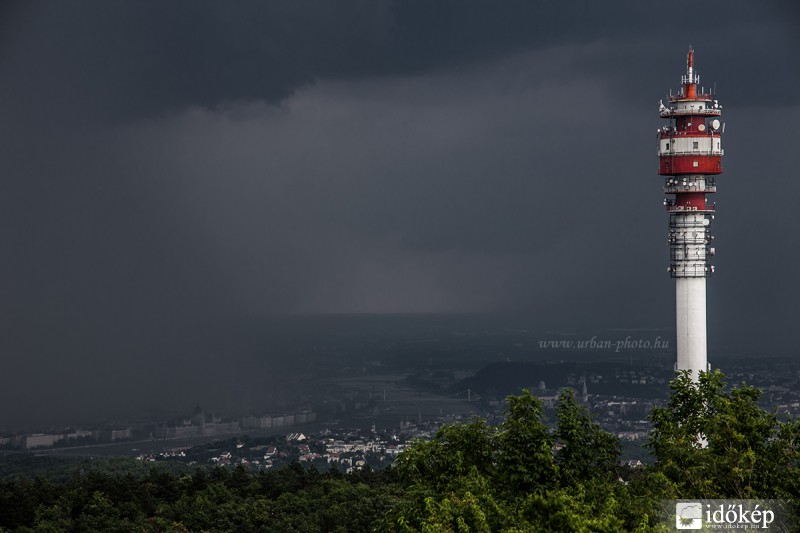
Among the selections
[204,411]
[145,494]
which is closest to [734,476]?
[145,494]

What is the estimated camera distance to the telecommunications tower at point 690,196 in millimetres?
73250

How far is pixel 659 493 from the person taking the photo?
30453 mm

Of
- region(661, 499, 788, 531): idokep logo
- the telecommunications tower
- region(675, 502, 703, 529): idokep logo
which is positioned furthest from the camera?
the telecommunications tower

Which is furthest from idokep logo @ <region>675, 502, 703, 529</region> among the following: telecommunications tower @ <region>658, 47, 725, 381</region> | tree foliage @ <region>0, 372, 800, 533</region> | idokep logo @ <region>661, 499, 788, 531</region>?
telecommunications tower @ <region>658, 47, 725, 381</region>

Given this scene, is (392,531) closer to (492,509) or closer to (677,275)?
(492,509)

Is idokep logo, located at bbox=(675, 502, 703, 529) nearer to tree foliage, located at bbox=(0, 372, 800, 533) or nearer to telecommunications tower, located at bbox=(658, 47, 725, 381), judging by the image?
tree foliage, located at bbox=(0, 372, 800, 533)

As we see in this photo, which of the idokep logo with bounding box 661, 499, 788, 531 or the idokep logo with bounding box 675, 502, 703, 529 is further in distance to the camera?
the idokep logo with bounding box 661, 499, 788, 531

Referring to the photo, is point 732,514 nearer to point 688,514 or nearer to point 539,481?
point 688,514

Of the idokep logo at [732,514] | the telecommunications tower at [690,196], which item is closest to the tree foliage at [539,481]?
the idokep logo at [732,514]

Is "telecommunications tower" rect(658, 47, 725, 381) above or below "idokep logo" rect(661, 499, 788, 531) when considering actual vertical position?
above

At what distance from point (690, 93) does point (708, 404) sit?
4257cm

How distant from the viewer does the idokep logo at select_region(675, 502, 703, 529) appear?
94.5 ft

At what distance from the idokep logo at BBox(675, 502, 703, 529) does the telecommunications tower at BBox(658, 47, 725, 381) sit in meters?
44.6

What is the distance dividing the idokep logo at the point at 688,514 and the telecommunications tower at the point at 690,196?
146ft
